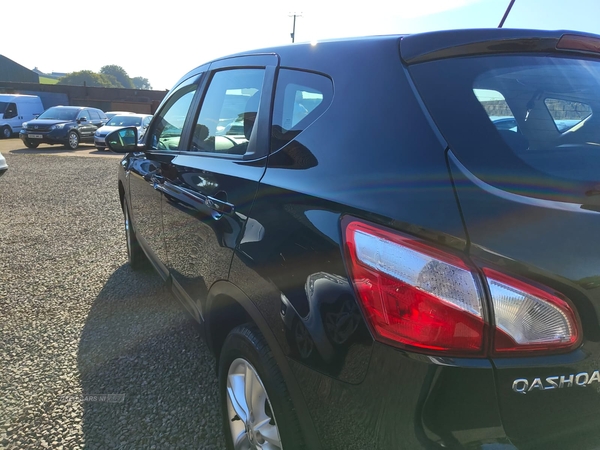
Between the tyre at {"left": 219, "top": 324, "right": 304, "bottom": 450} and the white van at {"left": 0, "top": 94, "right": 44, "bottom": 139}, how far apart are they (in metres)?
24.1

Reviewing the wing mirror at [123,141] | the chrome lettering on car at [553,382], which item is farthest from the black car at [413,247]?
the wing mirror at [123,141]

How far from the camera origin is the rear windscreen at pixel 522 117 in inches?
48.9

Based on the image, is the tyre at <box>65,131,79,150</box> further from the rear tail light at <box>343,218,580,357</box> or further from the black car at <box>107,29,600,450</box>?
the rear tail light at <box>343,218,580,357</box>

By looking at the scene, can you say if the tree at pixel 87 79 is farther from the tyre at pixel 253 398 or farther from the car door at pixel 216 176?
the tyre at pixel 253 398

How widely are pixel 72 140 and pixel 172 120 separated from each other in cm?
1690

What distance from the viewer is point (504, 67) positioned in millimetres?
1585

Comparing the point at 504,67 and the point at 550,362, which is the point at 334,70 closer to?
the point at 504,67

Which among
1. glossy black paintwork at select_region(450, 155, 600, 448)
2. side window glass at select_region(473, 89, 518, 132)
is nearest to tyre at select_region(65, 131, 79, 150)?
side window glass at select_region(473, 89, 518, 132)

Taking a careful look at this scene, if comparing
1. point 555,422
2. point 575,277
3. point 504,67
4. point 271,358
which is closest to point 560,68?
point 504,67

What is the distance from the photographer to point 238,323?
6.62ft

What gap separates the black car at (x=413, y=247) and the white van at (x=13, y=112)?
78.0 ft

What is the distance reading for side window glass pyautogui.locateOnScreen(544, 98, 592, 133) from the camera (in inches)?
68.5

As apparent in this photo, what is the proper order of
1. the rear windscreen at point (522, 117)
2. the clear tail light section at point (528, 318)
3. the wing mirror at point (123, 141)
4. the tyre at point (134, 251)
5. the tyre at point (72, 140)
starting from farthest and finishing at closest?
the tyre at point (72, 140) < the tyre at point (134, 251) < the wing mirror at point (123, 141) < the rear windscreen at point (522, 117) < the clear tail light section at point (528, 318)

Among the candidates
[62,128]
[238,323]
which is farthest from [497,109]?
[62,128]
